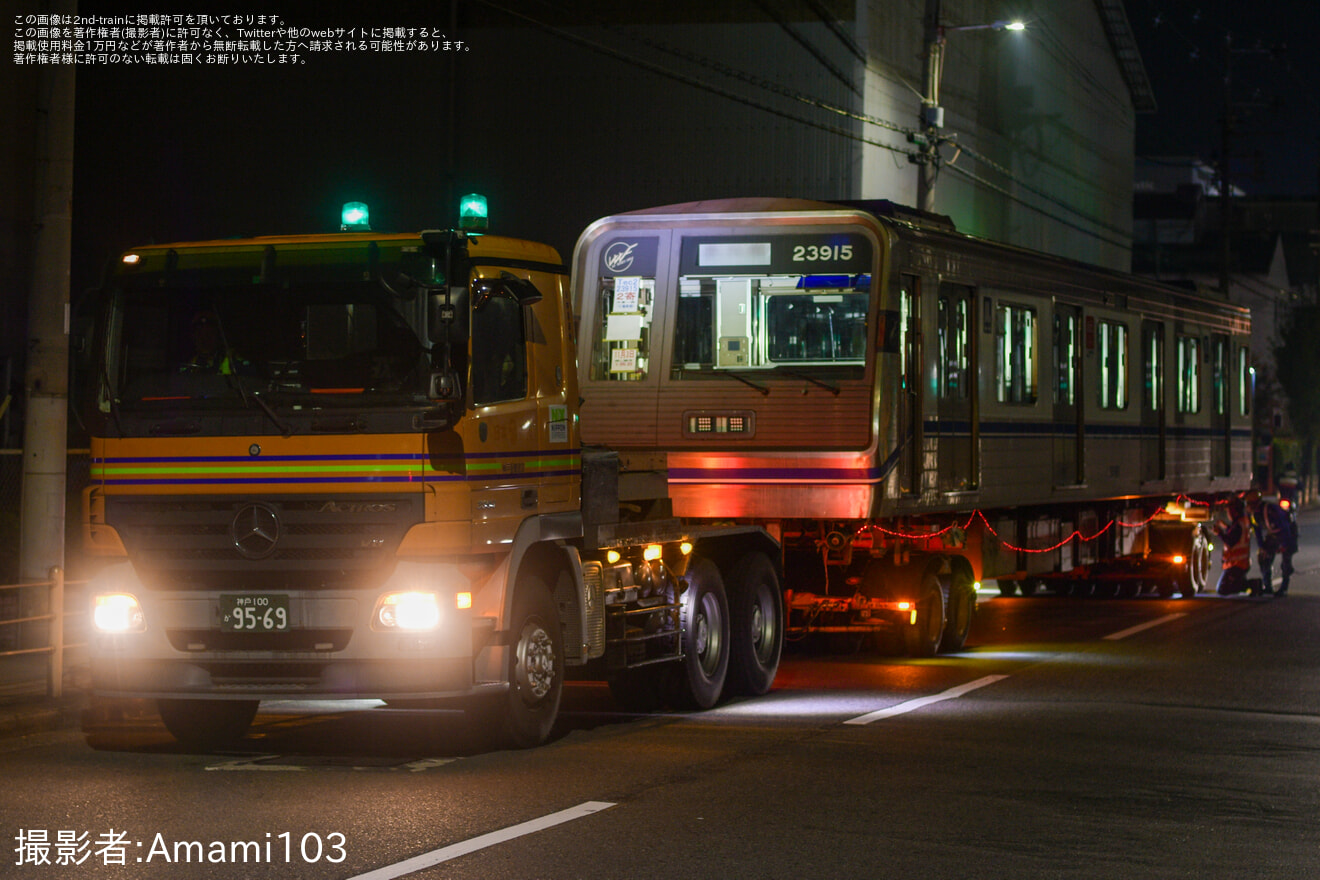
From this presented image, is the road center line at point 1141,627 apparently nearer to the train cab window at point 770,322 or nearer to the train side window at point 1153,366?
the train side window at point 1153,366

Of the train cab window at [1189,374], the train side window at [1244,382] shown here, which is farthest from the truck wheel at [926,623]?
the train side window at [1244,382]

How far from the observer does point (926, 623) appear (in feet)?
56.3

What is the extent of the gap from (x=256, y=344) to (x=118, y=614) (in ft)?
5.60

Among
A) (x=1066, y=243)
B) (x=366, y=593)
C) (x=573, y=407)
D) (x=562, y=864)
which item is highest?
(x=1066, y=243)

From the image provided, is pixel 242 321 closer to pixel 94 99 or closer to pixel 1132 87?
pixel 94 99

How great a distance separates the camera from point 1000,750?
11234 mm

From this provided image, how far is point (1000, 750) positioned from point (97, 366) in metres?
5.64

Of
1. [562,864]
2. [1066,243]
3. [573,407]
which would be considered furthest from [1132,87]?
[562,864]

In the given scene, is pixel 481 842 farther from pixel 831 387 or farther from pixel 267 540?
pixel 831 387

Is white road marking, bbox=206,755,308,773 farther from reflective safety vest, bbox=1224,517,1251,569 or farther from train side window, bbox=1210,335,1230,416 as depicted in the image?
train side window, bbox=1210,335,1230,416

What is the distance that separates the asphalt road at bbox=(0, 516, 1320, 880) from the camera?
26.5 feet

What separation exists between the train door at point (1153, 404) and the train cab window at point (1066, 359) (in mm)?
3008

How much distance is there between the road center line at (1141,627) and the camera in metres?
19.4

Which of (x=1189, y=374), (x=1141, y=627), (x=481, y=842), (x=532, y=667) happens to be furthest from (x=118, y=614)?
(x=1189, y=374)
